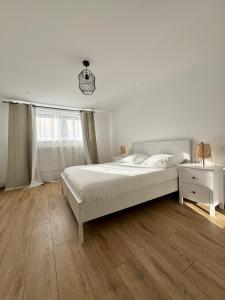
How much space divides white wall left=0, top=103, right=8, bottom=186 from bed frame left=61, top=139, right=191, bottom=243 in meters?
2.45

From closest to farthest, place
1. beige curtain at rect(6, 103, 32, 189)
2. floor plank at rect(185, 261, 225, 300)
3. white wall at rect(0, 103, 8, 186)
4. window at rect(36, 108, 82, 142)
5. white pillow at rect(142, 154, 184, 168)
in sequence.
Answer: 1. floor plank at rect(185, 261, 225, 300)
2. white pillow at rect(142, 154, 184, 168)
3. beige curtain at rect(6, 103, 32, 189)
4. white wall at rect(0, 103, 8, 186)
5. window at rect(36, 108, 82, 142)

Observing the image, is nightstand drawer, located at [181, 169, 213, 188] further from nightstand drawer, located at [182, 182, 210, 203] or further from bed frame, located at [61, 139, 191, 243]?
bed frame, located at [61, 139, 191, 243]

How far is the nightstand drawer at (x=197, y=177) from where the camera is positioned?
200cm

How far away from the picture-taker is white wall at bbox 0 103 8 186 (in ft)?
12.1

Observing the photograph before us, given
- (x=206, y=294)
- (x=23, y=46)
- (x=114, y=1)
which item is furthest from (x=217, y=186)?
(x=23, y=46)

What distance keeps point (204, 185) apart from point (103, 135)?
3.83 metres

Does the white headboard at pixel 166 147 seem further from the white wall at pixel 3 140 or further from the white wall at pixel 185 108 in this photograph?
the white wall at pixel 3 140

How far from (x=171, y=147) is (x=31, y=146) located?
365 centimetres

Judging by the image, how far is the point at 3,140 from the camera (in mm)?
3730

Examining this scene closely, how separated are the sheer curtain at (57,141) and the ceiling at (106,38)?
148cm

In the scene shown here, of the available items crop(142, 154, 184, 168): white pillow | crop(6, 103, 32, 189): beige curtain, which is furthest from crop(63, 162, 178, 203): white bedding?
crop(6, 103, 32, 189): beige curtain

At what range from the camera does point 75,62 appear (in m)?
2.16

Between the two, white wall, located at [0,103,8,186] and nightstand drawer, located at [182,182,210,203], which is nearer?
nightstand drawer, located at [182,182,210,203]

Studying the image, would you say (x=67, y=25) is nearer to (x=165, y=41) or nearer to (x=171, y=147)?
(x=165, y=41)
